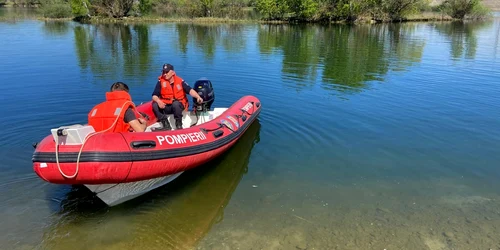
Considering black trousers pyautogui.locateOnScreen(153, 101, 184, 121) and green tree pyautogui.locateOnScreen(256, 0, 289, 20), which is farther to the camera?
green tree pyautogui.locateOnScreen(256, 0, 289, 20)

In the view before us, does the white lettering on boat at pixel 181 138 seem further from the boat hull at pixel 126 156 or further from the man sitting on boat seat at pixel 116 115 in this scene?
the man sitting on boat seat at pixel 116 115

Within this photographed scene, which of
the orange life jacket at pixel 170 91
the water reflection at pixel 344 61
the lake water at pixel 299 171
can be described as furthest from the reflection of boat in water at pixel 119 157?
the water reflection at pixel 344 61

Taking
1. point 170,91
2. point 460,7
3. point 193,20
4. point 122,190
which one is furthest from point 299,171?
point 460,7

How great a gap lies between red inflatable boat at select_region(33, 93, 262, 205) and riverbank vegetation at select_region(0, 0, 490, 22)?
125 ft

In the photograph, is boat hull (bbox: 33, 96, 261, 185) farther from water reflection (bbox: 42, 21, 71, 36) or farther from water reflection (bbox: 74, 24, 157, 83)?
water reflection (bbox: 42, 21, 71, 36)

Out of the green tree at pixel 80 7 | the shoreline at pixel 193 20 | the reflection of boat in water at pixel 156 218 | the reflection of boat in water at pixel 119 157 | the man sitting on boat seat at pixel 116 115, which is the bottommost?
the reflection of boat in water at pixel 156 218

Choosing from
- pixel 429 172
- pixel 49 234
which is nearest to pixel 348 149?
pixel 429 172

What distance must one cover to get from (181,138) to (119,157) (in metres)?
1.04

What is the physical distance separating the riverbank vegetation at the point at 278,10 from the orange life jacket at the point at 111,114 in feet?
125

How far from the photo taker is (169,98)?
21.5 feet

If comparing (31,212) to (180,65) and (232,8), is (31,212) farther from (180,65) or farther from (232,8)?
(232,8)

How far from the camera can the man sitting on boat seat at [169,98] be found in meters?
6.42

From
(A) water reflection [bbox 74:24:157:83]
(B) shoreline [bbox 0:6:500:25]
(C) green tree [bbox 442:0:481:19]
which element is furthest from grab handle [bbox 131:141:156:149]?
(C) green tree [bbox 442:0:481:19]

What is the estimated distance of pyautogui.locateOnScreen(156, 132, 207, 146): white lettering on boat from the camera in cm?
501
